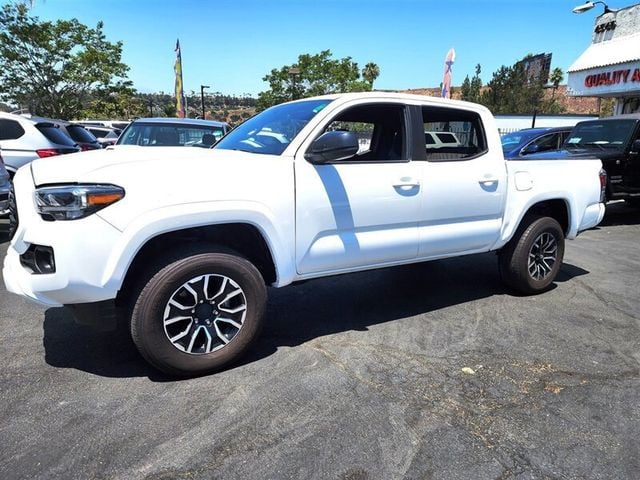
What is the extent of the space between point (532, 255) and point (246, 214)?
318 cm

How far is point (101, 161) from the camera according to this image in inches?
118

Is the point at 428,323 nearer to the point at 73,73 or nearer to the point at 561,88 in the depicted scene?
the point at 73,73

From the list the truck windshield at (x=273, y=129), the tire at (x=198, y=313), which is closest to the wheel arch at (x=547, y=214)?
the truck windshield at (x=273, y=129)

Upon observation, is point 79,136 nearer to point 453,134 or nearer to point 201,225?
point 453,134

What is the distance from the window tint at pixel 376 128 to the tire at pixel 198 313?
4.38ft

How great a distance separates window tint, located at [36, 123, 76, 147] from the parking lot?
5.27m

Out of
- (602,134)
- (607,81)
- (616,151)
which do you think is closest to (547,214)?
(616,151)

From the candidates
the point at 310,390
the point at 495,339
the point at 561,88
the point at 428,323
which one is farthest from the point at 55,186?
the point at 561,88

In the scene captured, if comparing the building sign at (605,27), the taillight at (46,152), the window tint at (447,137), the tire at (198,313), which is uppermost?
the building sign at (605,27)

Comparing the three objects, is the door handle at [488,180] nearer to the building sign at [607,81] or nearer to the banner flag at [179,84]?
the building sign at [607,81]

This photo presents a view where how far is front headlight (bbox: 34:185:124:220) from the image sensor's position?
9.05ft

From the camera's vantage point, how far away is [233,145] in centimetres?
406

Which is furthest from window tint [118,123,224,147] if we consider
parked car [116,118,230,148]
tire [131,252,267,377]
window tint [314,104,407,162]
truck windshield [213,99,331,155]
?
tire [131,252,267,377]

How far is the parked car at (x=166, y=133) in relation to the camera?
8.17 m
